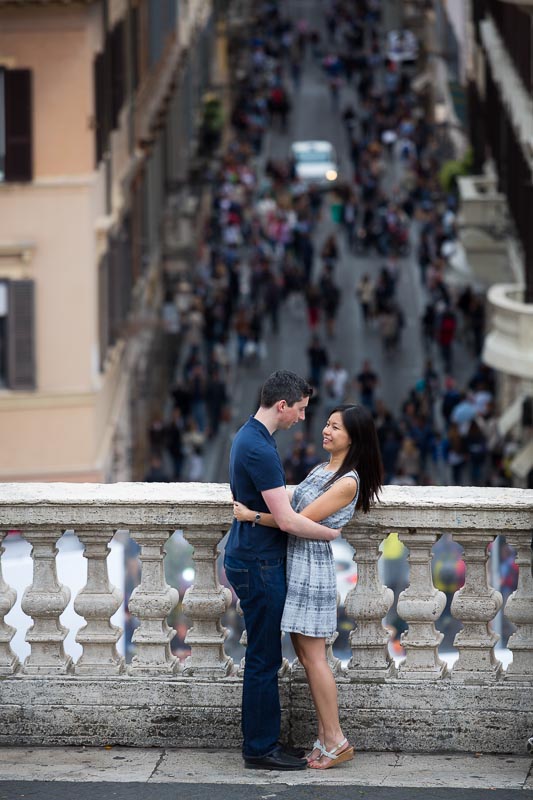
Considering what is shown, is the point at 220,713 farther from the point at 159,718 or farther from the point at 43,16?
the point at 43,16

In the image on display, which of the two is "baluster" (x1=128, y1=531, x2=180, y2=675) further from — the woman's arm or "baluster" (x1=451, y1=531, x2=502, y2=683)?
"baluster" (x1=451, y1=531, x2=502, y2=683)

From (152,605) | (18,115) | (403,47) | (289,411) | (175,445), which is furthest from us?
(403,47)

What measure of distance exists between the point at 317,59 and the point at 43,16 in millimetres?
75841

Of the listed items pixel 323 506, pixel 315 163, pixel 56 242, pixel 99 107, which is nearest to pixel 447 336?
pixel 99 107

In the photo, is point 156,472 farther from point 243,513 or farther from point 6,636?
point 243,513

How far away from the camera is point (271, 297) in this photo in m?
53.8

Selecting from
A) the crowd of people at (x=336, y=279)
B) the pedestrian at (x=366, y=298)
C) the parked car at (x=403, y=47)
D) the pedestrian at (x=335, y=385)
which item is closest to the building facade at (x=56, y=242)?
the crowd of people at (x=336, y=279)

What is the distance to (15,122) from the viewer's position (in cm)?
2866

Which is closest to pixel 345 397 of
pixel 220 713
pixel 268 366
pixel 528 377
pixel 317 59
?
pixel 268 366

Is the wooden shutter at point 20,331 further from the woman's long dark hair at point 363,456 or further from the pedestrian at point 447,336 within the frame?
the woman's long dark hair at point 363,456

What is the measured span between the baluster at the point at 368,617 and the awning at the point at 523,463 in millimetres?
25012

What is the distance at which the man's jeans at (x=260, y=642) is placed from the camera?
849 cm

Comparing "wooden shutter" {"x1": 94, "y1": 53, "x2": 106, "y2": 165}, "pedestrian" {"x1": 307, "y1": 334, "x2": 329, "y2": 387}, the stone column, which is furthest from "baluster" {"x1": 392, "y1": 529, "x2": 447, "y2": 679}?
"pedestrian" {"x1": 307, "y1": 334, "x2": 329, "y2": 387}

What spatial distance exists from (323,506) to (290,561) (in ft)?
1.00
